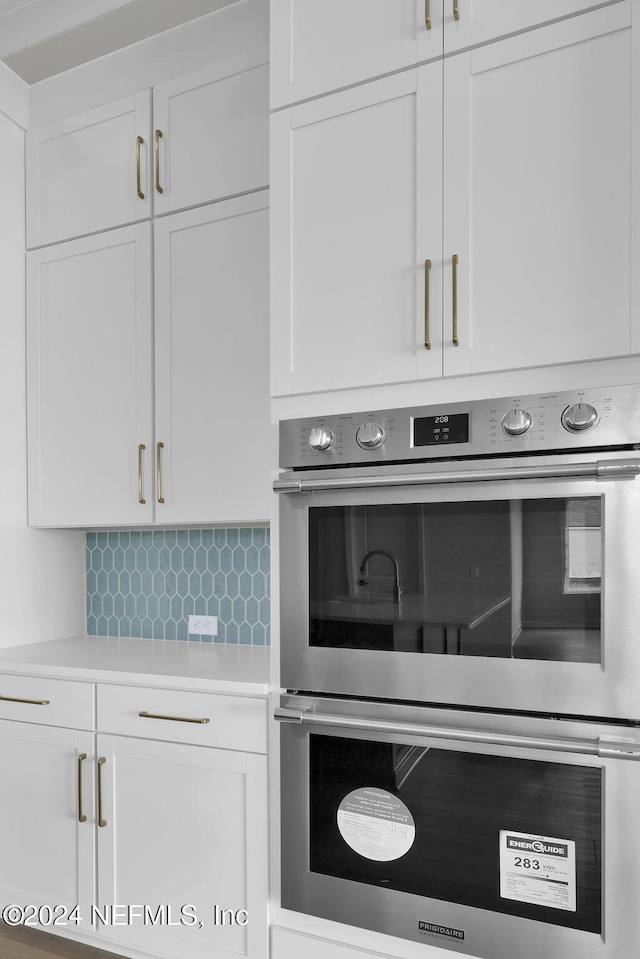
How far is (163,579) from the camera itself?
266cm

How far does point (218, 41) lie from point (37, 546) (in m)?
1.76

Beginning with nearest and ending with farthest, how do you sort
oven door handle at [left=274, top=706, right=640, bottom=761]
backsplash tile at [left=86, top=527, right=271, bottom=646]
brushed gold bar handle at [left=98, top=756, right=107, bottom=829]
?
oven door handle at [left=274, top=706, right=640, bottom=761], brushed gold bar handle at [left=98, top=756, right=107, bottom=829], backsplash tile at [left=86, top=527, right=271, bottom=646]

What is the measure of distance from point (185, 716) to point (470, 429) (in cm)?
105

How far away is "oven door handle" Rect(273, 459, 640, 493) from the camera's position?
136 cm

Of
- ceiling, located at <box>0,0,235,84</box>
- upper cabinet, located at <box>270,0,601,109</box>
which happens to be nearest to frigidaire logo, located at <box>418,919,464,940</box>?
upper cabinet, located at <box>270,0,601,109</box>

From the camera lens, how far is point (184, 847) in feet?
6.22

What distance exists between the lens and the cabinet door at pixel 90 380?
2383mm

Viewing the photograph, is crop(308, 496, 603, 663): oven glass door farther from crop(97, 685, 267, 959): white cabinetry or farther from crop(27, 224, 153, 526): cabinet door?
crop(27, 224, 153, 526): cabinet door

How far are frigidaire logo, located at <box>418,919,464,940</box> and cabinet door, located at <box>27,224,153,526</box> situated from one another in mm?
1373

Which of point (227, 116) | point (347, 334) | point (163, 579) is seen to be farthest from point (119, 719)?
point (227, 116)

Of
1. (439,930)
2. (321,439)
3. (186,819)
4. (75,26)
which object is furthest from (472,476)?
(75,26)

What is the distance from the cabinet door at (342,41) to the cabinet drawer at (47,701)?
5.40ft

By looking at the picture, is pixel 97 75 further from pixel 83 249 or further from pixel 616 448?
pixel 616 448

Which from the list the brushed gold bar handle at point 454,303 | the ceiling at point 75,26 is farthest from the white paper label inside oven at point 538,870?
the ceiling at point 75,26
